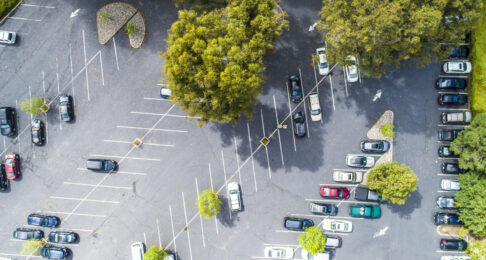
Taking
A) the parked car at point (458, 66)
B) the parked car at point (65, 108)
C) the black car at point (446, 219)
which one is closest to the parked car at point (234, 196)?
the parked car at point (65, 108)

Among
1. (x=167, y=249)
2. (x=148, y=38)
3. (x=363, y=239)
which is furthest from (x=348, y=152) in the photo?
(x=148, y=38)

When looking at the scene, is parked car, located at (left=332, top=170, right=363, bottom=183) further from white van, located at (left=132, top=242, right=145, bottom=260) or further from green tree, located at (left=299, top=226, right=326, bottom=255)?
white van, located at (left=132, top=242, right=145, bottom=260)

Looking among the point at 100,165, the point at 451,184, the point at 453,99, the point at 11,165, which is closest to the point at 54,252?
the point at 11,165

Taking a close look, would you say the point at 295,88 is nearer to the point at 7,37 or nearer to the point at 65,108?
the point at 65,108

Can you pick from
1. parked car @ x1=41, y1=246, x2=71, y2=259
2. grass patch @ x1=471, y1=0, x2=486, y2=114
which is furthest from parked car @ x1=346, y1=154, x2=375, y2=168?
parked car @ x1=41, y1=246, x2=71, y2=259

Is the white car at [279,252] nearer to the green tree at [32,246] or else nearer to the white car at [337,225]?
the white car at [337,225]

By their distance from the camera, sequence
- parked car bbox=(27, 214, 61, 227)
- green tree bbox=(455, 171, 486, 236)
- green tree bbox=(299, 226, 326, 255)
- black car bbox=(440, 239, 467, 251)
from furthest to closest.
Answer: parked car bbox=(27, 214, 61, 227) → black car bbox=(440, 239, 467, 251) → green tree bbox=(299, 226, 326, 255) → green tree bbox=(455, 171, 486, 236)
